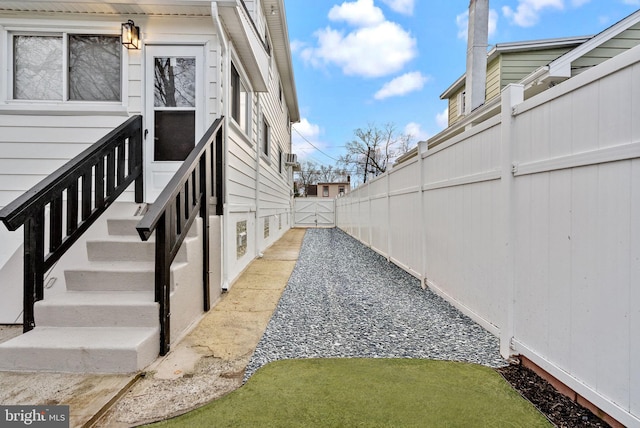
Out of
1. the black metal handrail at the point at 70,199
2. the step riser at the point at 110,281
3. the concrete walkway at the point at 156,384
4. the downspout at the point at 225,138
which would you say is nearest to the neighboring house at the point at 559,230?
the concrete walkway at the point at 156,384

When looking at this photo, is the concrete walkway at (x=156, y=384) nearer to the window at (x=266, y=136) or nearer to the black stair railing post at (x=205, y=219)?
the black stair railing post at (x=205, y=219)

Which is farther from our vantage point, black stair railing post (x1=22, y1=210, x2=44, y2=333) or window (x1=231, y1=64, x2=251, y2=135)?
window (x1=231, y1=64, x2=251, y2=135)

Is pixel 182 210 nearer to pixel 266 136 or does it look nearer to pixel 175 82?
pixel 175 82

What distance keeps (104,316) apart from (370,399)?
2.05 meters

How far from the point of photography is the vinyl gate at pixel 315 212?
19344 millimetres

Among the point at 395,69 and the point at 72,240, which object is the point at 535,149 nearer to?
the point at 72,240

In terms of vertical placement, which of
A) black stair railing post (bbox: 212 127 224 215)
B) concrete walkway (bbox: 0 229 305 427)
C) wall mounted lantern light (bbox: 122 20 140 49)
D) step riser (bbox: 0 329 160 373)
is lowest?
concrete walkway (bbox: 0 229 305 427)

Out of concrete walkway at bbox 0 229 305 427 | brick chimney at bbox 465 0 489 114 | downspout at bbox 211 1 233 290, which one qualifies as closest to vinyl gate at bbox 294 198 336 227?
brick chimney at bbox 465 0 489 114

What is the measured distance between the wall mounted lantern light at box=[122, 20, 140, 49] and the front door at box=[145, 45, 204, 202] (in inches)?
5.4

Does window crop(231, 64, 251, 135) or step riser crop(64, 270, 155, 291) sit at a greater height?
window crop(231, 64, 251, 135)

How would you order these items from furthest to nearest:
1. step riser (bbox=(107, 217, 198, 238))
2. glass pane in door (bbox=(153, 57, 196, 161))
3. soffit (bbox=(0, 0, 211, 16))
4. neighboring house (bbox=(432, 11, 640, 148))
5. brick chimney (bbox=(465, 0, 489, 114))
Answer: brick chimney (bbox=(465, 0, 489, 114))
neighboring house (bbox=(432, 11, 640, 148))
glass pane in door (bbox=(153, 57, 196, 161))
soffit (bbox=(0, 0, 211, 16))
step riser (bbox=(107, 217, 198, 238))

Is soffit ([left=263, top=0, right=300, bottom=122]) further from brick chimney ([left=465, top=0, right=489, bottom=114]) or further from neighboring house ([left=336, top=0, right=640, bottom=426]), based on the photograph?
neighboring house ([left=336, top=0, right=640, bottom=426])

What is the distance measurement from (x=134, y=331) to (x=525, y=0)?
9954mm

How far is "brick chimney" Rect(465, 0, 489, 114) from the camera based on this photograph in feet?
20.7
